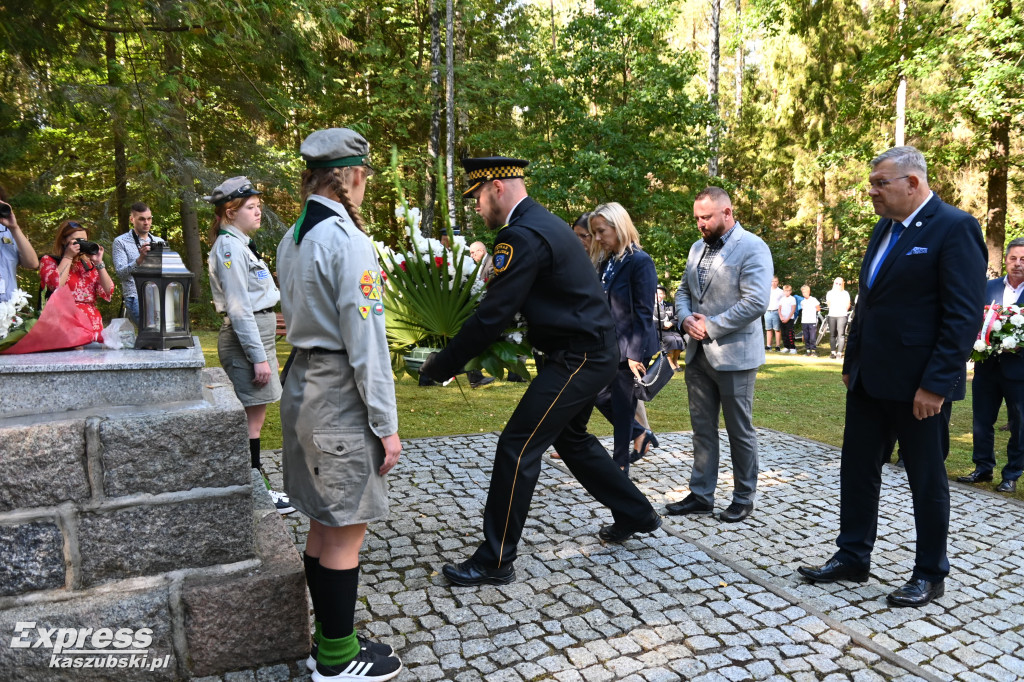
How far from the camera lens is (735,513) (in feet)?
17.1

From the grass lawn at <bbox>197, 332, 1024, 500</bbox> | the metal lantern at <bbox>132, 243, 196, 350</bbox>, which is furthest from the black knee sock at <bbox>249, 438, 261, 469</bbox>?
the metal lantern at <bbox>132, 243, 196, 350</bbox>

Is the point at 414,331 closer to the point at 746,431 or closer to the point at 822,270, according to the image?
the point at 746,431

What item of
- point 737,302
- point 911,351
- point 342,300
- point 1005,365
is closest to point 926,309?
point 911,351

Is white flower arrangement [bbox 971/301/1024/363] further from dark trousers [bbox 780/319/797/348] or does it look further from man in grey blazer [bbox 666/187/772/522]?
dark trousers [bbox 780/319/797/348]

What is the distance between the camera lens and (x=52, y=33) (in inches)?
242

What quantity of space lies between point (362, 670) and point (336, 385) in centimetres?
120

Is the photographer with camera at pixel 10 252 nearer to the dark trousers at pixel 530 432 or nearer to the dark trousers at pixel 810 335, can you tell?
the dark trousers at pixel 530 432

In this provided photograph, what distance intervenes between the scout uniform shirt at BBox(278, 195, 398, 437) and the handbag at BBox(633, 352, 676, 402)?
3.27 meters

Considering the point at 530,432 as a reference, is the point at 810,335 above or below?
below

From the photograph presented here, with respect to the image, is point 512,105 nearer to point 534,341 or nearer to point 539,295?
point 534,341

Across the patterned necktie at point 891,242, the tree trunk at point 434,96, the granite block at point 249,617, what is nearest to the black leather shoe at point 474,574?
the granite block at point 249,617

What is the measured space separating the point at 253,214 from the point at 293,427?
2.39 m

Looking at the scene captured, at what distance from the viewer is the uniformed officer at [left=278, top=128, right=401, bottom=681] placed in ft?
9.45

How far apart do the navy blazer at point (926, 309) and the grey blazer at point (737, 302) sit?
0.99m
